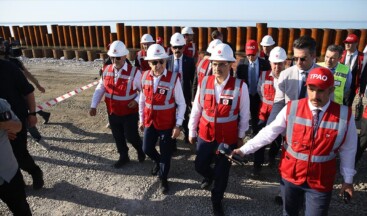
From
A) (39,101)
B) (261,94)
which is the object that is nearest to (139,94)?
(261,94)

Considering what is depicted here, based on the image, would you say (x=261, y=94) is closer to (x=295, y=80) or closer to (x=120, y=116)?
(x=295, y=80)

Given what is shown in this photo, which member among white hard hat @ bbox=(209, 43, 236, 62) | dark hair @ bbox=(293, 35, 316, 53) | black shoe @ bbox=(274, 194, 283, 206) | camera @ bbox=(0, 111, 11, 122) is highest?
dark hair @ bbox=(293, 35, 316, 53)

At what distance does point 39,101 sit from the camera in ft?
29.2

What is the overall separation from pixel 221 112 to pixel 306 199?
1415mm

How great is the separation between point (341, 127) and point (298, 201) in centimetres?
98

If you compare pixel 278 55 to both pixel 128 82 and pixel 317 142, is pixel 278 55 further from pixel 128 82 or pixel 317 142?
pixel 128 82

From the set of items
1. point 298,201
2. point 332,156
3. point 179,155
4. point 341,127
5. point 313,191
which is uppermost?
point 341,127

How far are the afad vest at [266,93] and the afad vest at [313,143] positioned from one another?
72.2 inches

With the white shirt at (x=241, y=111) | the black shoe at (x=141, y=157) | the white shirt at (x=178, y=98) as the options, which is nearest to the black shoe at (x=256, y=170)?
the white shirt at (x=241, y=111)

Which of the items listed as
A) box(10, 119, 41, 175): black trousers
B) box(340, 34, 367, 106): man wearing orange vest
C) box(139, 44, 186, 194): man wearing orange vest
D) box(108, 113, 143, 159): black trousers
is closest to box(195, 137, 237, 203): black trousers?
box(139, 44, 186, 194): man wearing orange vest

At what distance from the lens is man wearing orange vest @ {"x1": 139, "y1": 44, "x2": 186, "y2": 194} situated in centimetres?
431

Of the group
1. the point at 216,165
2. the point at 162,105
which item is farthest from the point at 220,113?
the point at 162,105

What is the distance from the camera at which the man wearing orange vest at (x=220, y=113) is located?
3641mm

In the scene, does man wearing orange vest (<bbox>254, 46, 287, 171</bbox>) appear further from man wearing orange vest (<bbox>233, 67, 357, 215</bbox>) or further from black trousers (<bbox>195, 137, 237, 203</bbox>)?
man wearing orange vest (<bbox>233, 67, 357, 215</bbox>)
